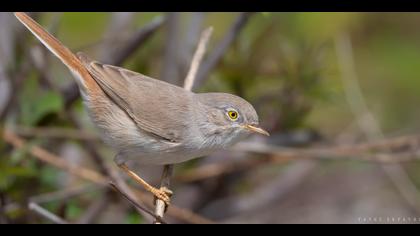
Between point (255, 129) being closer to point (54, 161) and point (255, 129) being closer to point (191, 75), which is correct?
point (191, 75)

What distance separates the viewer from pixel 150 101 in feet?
14.5

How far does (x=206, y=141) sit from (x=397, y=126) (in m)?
3.79

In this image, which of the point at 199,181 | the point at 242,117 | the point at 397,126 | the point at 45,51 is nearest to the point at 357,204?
the point at 397,126

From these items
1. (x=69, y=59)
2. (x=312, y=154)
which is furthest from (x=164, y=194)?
(x=312, y=154)

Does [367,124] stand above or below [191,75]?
above

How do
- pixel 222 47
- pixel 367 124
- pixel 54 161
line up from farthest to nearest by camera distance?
pixel 367 124 → pixel 222 47 → pixel 54 161

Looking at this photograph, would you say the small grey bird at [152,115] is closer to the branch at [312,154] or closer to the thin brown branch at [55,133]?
the thin brown branch at [55,133]

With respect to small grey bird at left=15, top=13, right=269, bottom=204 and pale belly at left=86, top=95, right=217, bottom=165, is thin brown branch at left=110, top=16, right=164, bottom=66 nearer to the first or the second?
small grey bird at left=15, top=13, right=269, bottom=204

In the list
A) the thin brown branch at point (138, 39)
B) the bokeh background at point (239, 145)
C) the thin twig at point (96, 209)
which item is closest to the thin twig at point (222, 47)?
the bokeh background at point (239, 145)

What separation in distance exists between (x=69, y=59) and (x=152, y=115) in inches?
26.7

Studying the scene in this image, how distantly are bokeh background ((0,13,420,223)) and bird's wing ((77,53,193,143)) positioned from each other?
25.9 inches

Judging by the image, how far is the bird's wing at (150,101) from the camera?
14.3 feet

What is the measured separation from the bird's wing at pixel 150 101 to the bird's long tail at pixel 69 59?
11cm

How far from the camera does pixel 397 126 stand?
750cm
